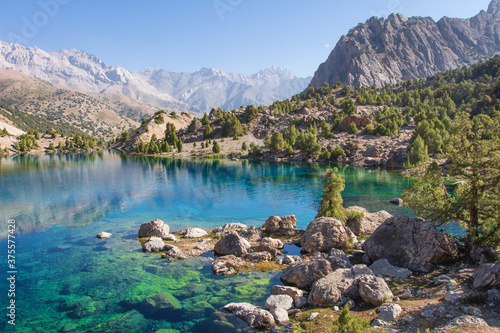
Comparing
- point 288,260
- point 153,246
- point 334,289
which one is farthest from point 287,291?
point 153,246

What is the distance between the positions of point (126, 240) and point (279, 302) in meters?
23.5

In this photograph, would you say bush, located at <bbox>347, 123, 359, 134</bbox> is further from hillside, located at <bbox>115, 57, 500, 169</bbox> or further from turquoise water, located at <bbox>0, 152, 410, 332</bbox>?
turquoise water, located at <bbox>0, 152, 410, 332</bbox>

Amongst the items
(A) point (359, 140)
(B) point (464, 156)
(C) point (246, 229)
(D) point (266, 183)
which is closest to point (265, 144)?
(A) point (359, 140)

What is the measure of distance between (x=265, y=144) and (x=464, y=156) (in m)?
139

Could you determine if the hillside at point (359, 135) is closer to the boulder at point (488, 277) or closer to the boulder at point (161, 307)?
the boulder at point (488, 277)

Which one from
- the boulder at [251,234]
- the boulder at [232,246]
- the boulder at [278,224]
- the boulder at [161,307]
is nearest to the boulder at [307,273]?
the boulder at [232,246]

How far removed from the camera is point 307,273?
79.2 feet

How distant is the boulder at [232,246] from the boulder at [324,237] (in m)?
6.72

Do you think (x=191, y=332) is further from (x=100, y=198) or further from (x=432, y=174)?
(x=100, y=198)

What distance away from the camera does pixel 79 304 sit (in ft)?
71.5

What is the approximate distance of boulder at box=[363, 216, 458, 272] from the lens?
80.6 ft

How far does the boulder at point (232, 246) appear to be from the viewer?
31.0 m

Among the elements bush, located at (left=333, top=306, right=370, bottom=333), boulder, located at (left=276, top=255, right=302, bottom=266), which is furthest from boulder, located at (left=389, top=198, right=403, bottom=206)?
bush, located at (left=333, top=306, right=370, bottom=333)

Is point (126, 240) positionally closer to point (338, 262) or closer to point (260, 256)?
point (260, 256)
